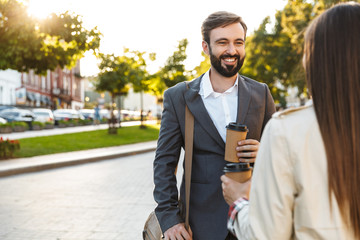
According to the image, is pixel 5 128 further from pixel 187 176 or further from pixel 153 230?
pixel 187 176

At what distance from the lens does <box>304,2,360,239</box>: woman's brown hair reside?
1271 millimetres

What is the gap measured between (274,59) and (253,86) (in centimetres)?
3834

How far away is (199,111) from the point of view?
2199 mm

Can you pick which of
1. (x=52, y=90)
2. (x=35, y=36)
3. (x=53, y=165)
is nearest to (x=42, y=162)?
(x=53, y=165)

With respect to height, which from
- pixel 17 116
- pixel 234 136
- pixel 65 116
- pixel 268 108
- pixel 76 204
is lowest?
pixel 76 204

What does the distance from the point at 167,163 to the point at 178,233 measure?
0.36m

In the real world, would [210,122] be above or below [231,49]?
below

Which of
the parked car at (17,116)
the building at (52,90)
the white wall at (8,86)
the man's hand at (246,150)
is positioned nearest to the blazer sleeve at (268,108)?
the man's hand at (246,150)

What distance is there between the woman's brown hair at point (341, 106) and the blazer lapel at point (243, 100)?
2.70 ft

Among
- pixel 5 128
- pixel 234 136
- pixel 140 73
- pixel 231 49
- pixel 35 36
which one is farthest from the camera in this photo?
pixel 140 73

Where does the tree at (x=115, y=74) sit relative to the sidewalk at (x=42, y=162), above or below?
above

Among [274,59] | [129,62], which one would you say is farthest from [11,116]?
[274,59]

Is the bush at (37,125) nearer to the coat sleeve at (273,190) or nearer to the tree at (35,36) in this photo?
the tree at (35,36)

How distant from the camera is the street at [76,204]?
19.5 ft
